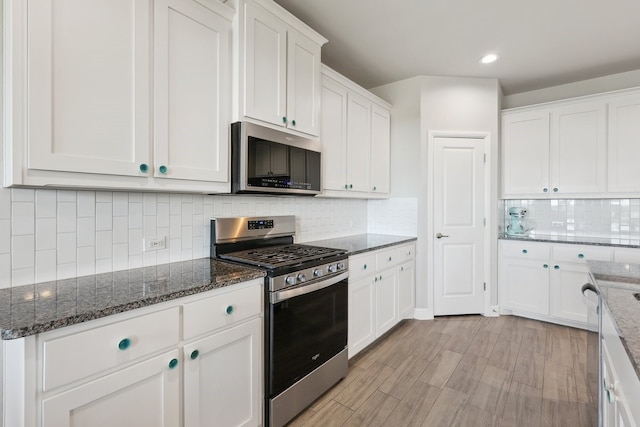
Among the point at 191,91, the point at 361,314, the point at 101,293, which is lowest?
the point at 361,314

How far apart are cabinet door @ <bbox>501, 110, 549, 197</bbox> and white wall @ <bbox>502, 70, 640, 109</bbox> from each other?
0.48m

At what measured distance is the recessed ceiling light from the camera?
289 cm

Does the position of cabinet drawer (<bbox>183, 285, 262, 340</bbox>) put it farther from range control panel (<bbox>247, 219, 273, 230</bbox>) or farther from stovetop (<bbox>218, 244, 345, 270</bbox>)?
range control panel (<bbox>247, 219, 273, 230</bbox>)

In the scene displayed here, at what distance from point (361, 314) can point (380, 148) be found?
5.93ft

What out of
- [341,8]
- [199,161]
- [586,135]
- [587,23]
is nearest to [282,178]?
[199,161]

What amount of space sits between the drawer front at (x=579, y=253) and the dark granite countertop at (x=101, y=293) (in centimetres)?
321

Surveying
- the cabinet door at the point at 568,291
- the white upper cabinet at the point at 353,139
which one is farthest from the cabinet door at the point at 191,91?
the cabinet door at the point at 568,291

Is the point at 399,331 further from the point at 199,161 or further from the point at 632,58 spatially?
the point at 632,58

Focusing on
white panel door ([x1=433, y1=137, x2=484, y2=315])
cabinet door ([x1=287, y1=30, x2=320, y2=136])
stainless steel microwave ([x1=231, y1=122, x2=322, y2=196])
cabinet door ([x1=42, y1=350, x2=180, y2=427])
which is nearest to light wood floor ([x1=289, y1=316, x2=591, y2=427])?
white panel door ([x1=433, y1=137, x2=484, y2=315])

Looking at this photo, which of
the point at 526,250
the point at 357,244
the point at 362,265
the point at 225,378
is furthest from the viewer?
the point at 526,250

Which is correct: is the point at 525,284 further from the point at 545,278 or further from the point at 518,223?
the point at 518,223

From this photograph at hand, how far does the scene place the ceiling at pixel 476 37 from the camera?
220cm

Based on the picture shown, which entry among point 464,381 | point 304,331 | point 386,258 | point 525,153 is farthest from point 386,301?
point 525,153

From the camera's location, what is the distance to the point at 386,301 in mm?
2816
